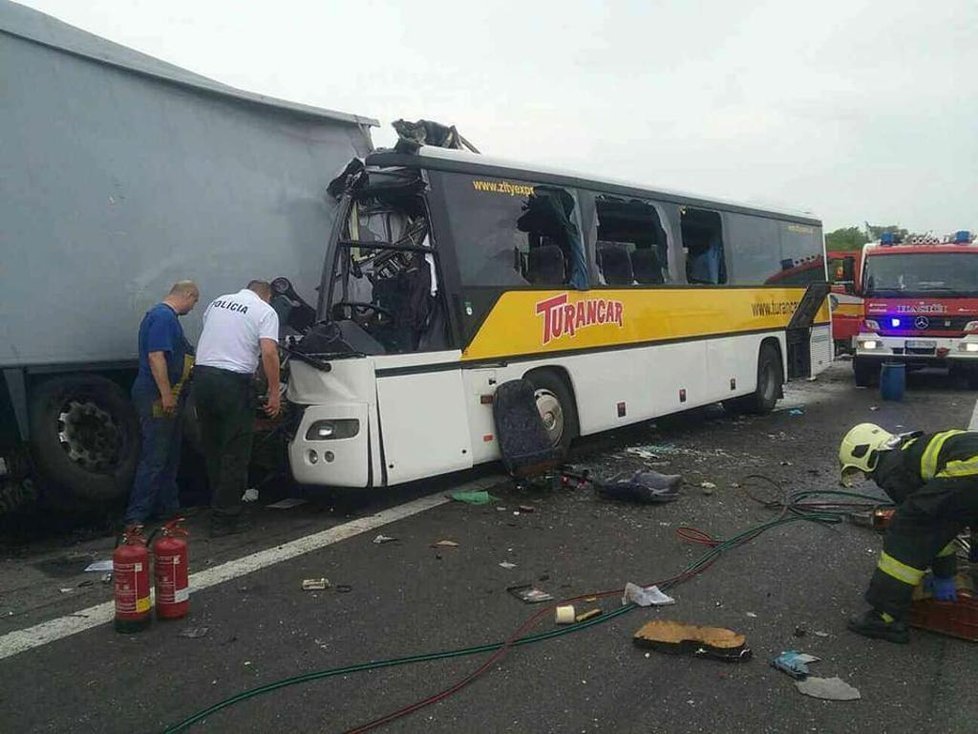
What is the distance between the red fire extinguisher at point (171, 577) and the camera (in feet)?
13.3

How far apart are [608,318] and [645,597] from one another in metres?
4.15

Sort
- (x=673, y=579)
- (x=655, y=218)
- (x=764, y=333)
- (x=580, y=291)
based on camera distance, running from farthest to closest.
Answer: (x=764, y=333), (x=655, y=218), (x=580, y=291), (x=673, y=579)

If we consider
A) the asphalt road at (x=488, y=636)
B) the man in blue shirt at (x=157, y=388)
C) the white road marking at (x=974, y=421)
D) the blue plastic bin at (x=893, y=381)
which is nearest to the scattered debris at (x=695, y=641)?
the asphalt road at (x=488, y=636)

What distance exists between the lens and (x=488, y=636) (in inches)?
154

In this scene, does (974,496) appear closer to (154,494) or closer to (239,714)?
→ (239,714)

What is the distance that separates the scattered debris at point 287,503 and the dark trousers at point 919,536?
4.18 meters

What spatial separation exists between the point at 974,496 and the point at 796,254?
32.4 feet

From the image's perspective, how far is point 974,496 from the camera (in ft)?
11.9

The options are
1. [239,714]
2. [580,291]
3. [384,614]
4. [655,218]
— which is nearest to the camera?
[239,714]

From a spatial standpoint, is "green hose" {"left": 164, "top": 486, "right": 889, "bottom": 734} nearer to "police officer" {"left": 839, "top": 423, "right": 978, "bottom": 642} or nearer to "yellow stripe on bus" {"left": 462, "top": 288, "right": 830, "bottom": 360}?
"police officer" {"left": 839, "top": 423, "right": 978, "bottom": 642}

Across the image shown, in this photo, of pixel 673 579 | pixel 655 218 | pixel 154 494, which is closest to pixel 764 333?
pixel 655 218

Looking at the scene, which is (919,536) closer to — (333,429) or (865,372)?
(333,429)

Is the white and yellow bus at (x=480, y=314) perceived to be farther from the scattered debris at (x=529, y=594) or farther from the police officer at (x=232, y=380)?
the scattered debris at (x=529, y=594)

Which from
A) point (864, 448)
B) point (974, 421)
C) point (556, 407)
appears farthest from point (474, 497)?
point (974, 421)
